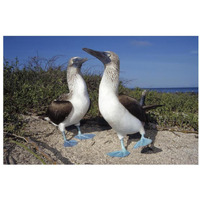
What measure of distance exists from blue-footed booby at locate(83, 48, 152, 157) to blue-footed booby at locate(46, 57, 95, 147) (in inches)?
16.1

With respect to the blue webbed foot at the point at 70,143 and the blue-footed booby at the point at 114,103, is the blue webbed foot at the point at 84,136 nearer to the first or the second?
the blue webbed foot at the point at 70,143

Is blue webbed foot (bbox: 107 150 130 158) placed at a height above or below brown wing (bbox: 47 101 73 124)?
below

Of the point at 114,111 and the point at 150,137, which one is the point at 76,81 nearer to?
the point at 114,111

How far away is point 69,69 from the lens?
120 inches

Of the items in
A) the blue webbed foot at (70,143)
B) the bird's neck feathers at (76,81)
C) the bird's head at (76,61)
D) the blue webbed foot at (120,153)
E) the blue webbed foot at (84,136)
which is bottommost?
the blue webbed foot at (120,153)

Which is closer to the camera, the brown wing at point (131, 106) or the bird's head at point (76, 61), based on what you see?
the brown wing at point (131, 106)

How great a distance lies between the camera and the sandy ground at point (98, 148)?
8.13ft

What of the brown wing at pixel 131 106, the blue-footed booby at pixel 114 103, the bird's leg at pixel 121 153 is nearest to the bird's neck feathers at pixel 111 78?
A: the blue-footed booby at pixel 114 103

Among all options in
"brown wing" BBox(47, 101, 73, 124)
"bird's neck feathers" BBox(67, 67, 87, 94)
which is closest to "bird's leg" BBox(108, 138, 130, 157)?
"brown wing" BBox(47, 101, 73, 124)

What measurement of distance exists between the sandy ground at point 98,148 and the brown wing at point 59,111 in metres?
0.34

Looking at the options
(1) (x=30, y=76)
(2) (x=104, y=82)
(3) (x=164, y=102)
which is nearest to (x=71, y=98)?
(2) (x=104, y=82)

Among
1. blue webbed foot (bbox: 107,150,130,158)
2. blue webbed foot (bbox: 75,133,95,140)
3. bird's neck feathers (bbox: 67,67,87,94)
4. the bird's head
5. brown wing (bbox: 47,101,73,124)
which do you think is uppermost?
the bird's head

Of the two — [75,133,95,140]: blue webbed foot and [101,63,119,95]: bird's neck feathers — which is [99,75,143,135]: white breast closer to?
[101,63,119,95]: bird's neck feathers

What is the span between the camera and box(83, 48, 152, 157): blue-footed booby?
2485 millimetres
